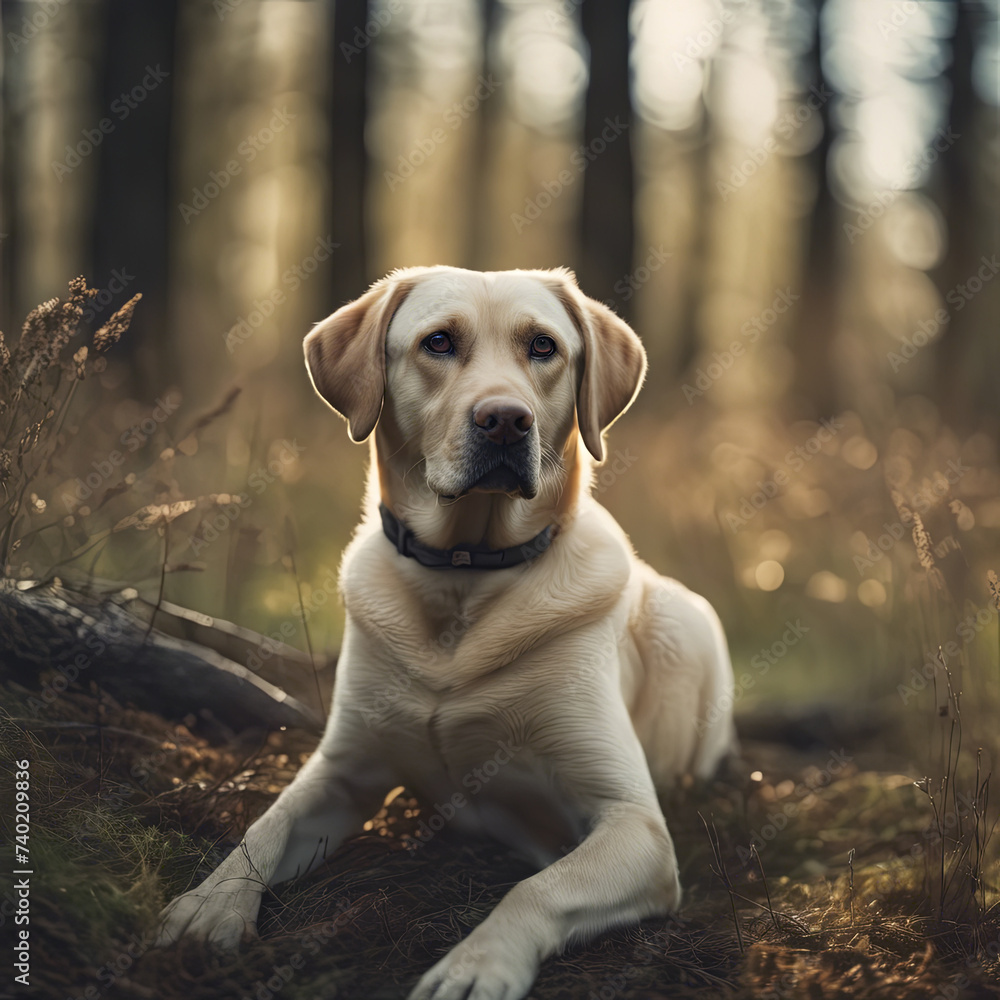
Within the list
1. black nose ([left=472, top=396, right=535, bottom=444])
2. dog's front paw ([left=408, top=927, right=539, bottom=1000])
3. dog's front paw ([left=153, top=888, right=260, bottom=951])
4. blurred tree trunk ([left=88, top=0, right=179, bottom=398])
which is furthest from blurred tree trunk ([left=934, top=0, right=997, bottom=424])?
dog's front paw ([left=153, top=888, right=260, bottom=951])

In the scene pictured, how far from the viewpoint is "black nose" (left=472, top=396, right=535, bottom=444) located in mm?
2406

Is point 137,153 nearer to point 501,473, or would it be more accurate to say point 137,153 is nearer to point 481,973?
point 501,473

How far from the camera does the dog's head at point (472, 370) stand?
8.27 ft

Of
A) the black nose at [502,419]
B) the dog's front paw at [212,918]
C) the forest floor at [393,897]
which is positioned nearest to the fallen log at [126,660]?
the forest floor at [393,897]

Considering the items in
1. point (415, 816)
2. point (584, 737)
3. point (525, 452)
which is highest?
point (525, 452)

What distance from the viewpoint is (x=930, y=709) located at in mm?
3166

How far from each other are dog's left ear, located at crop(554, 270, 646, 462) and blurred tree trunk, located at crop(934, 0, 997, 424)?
916cm

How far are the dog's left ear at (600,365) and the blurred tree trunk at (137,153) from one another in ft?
20.8

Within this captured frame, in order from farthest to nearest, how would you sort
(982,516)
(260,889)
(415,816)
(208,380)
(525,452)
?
(208,380)
(982,516)
(415,816)
(525,452)
(260,889)

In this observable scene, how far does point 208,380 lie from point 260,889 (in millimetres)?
5960

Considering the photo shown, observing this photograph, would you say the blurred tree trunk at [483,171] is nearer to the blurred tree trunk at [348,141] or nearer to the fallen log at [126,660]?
the blurred tree trunk at [348,141]

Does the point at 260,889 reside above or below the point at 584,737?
below

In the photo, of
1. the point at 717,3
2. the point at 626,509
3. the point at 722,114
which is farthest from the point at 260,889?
the point at 722,114

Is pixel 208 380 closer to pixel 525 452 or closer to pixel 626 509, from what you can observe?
pixel 626 509
